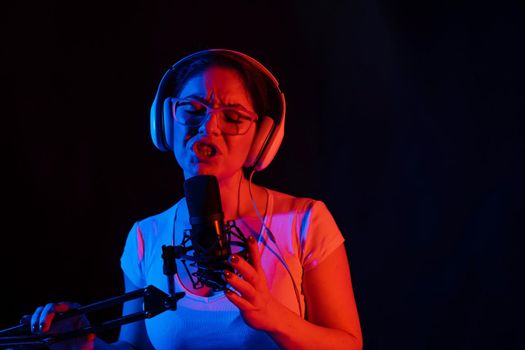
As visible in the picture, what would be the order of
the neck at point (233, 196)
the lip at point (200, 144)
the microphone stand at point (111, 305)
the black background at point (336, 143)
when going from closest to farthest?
the microphone stand at point (111, 305) → the lip at point (200, 144) → the neck at point (233, 196) → the black background at point (336, 143)

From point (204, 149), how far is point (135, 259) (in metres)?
0.57

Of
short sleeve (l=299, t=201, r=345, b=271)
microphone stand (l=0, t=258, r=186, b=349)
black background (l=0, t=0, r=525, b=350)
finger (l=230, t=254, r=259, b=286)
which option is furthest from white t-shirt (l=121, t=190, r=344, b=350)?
black background (l=0, t=0, r=525, b=350)

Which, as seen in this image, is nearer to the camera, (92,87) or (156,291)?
(156,291)

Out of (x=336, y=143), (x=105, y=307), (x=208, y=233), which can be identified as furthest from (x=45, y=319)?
→ (x=336, y=143)

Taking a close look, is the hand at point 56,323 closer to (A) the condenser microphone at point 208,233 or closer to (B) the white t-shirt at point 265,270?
(B) the white t-shirt at point 265,270

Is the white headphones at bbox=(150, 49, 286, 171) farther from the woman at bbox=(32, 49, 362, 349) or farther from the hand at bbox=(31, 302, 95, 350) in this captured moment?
the hand at bbox=(31, 302, 95, 350)

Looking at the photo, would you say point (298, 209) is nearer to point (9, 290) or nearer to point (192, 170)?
point (192, 170)

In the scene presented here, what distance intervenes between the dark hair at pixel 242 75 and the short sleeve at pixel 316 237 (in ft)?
1.24

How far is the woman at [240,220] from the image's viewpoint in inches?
51.6

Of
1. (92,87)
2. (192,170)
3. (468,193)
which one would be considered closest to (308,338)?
(192,170)

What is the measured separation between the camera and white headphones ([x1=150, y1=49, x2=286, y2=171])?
54.6 inches

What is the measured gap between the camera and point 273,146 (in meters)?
1.40

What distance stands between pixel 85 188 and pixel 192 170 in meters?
0.99

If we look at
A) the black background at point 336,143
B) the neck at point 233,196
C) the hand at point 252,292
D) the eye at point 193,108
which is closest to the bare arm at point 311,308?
the hand at point 252,292
